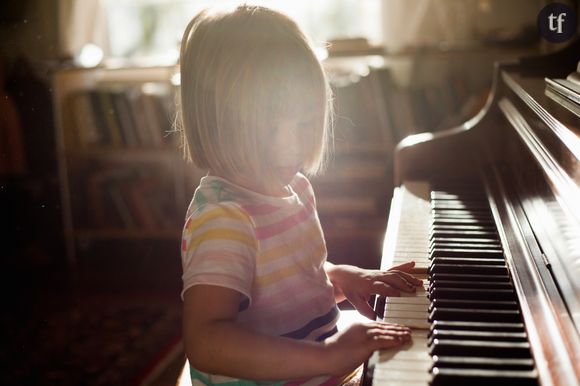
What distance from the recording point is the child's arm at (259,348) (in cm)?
84

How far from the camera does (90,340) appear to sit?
8.57 feet

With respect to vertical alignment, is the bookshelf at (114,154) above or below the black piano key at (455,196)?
below

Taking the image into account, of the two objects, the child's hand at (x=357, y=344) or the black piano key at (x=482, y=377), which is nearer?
the black piano key at (x=482, y=377)

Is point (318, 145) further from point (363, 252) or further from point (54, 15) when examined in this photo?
point (54, 15)

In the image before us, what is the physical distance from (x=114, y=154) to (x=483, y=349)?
3.04 m

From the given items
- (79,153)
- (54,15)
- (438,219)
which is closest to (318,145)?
(438,219)

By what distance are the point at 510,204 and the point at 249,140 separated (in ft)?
1.94

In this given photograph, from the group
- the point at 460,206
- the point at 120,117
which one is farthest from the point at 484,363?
the point at 120,117

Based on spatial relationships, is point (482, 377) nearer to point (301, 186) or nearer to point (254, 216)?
point (254, 216)

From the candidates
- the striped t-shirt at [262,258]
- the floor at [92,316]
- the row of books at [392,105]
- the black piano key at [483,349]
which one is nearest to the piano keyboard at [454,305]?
the black piano key at [483,349]

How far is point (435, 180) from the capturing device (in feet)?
5.43

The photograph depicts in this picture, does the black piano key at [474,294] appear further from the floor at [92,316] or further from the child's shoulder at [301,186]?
the floor at [92,316]

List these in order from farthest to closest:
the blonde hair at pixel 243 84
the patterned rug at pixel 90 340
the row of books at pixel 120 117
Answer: the row of books at pixel 120 117 → the patterned rug at pixel 90 340 → the blonde hair at pixel 243 84

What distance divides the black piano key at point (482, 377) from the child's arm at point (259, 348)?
118mm
